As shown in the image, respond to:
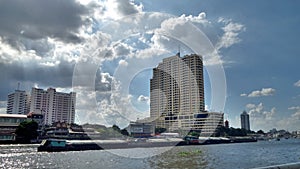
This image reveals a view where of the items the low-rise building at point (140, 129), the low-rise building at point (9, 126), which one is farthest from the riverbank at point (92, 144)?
the low-rise building at point (140, 129)

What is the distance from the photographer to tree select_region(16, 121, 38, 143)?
59750 mm

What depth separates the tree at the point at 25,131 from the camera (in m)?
59.8

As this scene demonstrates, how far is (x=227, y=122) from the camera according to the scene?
129750 mm

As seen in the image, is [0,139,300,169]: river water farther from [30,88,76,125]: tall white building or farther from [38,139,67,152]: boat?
[30,88,76,125]: tall white building

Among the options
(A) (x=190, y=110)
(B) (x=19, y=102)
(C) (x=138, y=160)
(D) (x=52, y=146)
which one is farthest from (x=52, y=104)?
(C) (x=138, y=160)

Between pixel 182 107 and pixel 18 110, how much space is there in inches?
3022

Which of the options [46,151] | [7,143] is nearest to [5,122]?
[7,143]

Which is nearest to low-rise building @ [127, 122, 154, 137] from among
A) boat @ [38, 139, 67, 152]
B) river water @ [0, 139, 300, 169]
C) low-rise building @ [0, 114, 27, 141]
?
low-rise building @ [0, 114, 27, 141]

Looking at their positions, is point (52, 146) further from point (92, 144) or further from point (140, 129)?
point (140, 129)

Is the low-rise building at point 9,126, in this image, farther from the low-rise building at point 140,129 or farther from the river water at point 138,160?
the low-rise building at point 140,129

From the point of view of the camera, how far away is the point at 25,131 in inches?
2360

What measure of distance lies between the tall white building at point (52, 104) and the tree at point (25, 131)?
55691 mm

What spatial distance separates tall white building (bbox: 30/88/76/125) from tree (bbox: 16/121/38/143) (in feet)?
183

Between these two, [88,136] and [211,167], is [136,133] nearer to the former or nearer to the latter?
[88,136]
